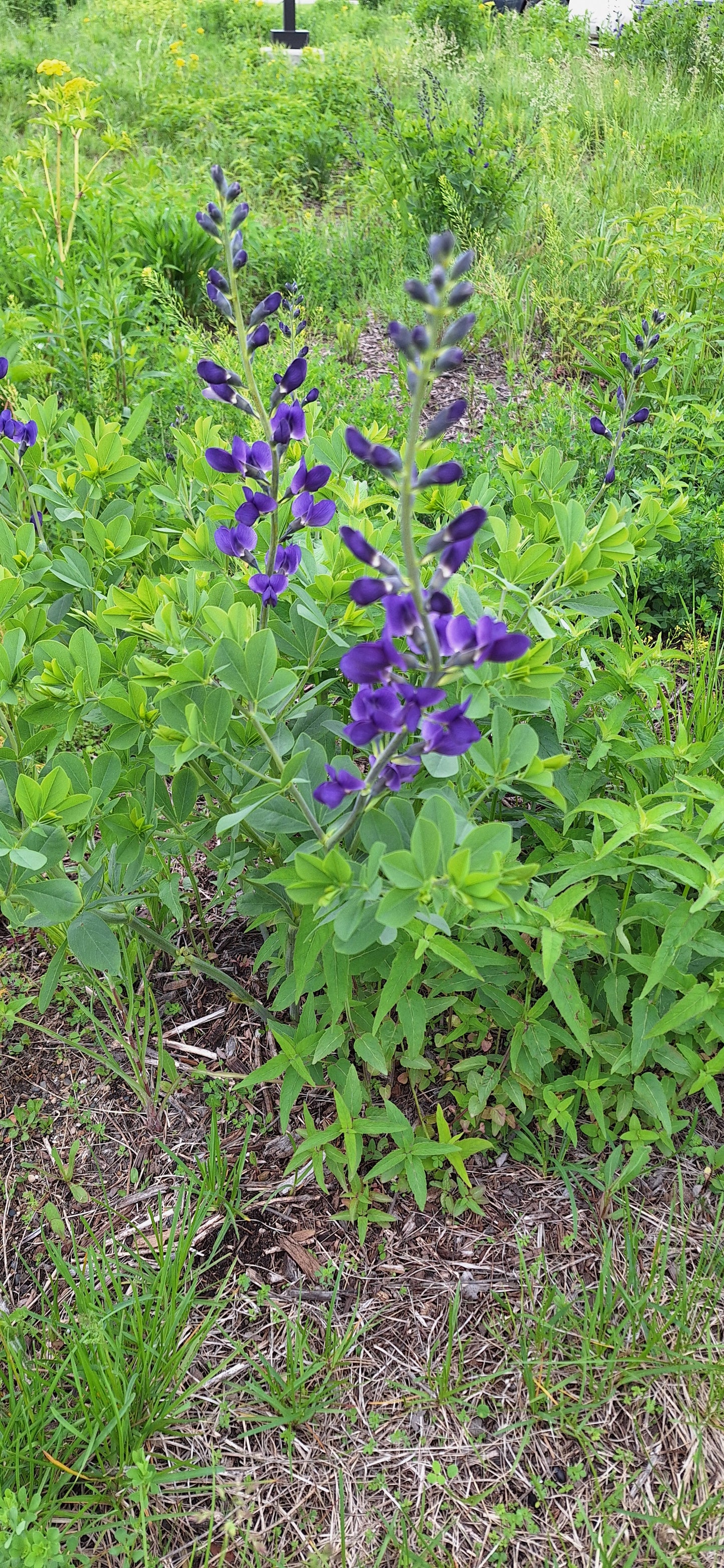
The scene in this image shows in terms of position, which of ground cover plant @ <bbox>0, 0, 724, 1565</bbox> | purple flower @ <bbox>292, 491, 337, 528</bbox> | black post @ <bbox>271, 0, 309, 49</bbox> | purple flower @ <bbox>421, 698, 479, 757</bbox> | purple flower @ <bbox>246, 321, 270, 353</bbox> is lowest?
ground cover plant @ <bbox>0, 0, 724, 1565</bbox>

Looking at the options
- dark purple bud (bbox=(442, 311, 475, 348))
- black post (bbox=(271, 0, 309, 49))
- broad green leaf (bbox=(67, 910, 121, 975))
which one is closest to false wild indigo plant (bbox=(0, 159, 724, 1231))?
broad green leaf (bbox=(67, 910, 121, 975))

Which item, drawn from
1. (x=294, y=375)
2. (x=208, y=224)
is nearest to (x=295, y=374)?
(x=294, y=375)

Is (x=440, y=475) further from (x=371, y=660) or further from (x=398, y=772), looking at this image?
(x=398, y=772)

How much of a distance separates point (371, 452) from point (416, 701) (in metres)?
0.31

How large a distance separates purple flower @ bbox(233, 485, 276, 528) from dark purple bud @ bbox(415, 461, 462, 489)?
1.60 feet

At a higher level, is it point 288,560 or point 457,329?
point 457,329

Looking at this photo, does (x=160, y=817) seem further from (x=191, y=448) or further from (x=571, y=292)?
(x=571, y=292)

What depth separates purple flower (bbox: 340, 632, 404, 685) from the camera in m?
1.25

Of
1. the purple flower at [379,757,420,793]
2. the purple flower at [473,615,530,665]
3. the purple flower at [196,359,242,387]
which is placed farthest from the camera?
the purple flower at [196,359,242,387]

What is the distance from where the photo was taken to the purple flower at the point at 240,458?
64.1 inches

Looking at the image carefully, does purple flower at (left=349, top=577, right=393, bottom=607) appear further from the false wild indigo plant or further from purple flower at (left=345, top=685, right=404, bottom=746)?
purple flower at (left=345, top=685, right=404, bottom=746)

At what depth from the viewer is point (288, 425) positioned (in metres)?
1.61

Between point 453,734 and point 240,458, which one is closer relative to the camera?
point 453,734

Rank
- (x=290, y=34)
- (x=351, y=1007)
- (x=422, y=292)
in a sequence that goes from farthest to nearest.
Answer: (x=290, y=34) < (x=351, y=1007) < (x=422, y=292)
